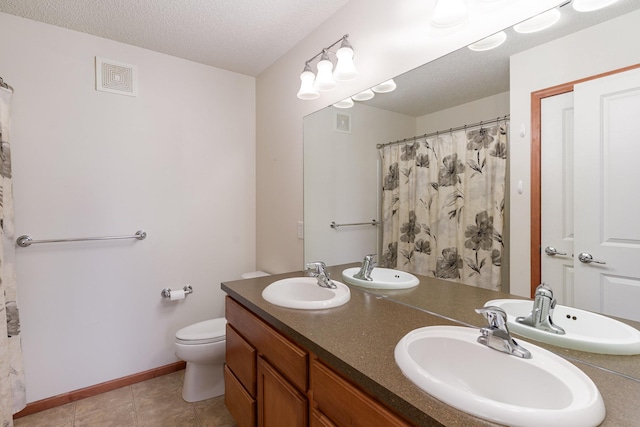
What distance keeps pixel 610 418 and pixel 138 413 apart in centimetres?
224

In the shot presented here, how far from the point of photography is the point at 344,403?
32.6 inches

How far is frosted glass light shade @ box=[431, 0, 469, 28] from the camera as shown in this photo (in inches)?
43.6

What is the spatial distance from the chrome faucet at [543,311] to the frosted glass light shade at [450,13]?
97 centimetres

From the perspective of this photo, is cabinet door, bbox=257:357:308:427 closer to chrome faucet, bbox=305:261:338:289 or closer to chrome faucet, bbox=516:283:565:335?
chrome faucet, bbox=305:261:338:289

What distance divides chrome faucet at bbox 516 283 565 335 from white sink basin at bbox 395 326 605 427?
13 centimetres

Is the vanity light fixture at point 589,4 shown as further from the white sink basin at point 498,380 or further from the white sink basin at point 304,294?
the white sink basin at point 304,294

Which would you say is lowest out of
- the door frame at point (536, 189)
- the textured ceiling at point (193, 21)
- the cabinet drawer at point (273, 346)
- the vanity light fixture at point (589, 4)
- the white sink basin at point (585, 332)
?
the cabinet drawer at point (273, 346)

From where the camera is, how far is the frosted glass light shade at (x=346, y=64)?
1.56 meters

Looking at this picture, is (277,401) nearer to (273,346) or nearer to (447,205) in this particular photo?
(273,346)

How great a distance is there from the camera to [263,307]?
125 centimetres

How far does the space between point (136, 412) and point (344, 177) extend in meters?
1.91

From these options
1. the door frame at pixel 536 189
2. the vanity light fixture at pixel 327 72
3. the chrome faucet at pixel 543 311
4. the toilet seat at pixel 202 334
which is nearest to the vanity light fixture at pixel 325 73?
the vanity light fixture at pixel 327 72

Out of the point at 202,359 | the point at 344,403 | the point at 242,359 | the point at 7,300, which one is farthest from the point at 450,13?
the point at 7,300

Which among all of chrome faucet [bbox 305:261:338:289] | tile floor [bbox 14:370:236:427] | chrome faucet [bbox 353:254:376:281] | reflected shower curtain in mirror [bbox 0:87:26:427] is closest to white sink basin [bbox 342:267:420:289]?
chrome faucet [bbox 353:254:376:281]
